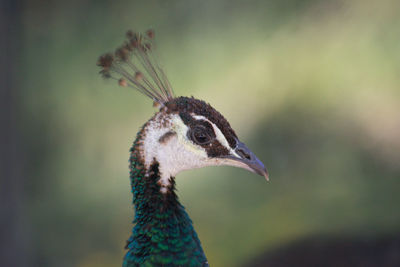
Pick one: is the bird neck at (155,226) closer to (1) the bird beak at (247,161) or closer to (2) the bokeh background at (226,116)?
(1) the bird beak at (247,161)

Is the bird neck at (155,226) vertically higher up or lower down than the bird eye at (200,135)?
lower down

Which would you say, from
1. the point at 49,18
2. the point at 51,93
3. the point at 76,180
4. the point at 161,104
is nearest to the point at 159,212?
the point at 161,104

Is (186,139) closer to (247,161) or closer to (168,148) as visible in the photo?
(168,148)

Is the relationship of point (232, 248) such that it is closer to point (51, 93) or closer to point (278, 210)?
point (278, 210)

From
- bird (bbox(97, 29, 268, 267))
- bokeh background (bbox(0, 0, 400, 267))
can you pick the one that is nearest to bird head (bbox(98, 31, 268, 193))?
bird (bbox(97, 29, 268, 267))

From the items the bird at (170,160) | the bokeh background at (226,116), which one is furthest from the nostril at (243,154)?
the bokeh background at (226,116)

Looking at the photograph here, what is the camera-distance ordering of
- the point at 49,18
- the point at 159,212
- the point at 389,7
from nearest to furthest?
the point at 159,212 < the point at 389,7 < the point at 49,18

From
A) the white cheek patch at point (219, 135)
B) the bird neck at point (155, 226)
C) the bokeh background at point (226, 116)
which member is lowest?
the bird neck at point (155, 226)

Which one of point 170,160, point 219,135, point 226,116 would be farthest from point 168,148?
point 226,116
